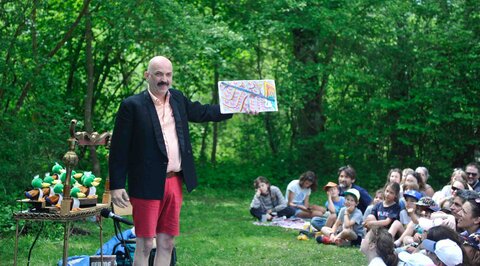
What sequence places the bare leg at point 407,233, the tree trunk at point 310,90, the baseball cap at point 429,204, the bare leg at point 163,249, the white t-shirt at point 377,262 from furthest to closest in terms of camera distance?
the tree trunk at point 310,90 → the bare leg at point 407,233 → the baseball cap at point 429,204 → the bare leg at point 163,249 → the white t-shirt at point 377,262

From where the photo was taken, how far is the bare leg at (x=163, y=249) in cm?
559

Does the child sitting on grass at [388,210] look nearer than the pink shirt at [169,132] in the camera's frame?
No

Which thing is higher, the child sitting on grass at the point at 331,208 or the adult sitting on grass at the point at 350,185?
the adult sitting on grass at the point at 350,185

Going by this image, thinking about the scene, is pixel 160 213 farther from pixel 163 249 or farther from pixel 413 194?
pixel 413 194

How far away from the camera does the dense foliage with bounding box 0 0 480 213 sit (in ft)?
50.0

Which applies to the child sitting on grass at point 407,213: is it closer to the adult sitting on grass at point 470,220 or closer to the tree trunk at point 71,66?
the adult sitting on grass at point 470,220

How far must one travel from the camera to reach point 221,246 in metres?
9.21

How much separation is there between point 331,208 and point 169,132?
5160 mm

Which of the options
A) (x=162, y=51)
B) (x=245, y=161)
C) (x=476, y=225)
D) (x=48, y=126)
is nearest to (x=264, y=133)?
(x=245, y=161)

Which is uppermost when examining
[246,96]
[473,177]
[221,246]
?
[246,96]

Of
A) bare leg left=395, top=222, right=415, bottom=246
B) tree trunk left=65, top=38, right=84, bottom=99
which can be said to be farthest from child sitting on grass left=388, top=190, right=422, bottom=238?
tree trunk left=65, top=38, right=84, bottom=99

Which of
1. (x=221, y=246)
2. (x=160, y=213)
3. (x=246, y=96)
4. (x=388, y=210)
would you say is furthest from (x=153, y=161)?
(x=388, y=210)

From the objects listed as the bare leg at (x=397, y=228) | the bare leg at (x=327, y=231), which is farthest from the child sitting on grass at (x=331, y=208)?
the bare leg at (x=397, y=228)

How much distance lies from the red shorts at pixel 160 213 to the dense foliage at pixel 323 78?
25.0 feet
